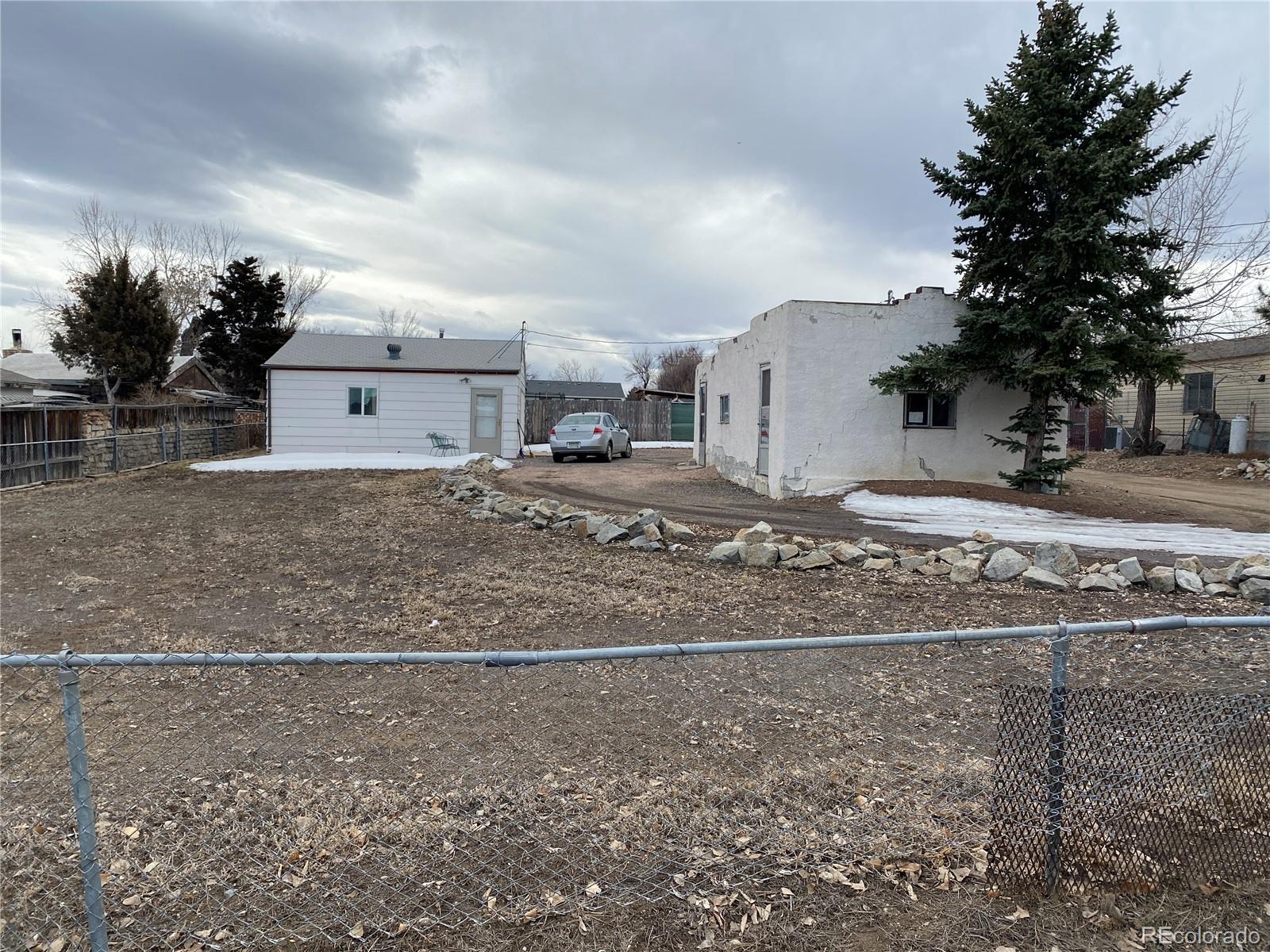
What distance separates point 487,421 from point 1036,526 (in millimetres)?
15947

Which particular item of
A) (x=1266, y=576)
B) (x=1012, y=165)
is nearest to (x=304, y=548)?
(x=1266, y=576)

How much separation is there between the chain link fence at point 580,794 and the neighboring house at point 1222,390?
2327 cm

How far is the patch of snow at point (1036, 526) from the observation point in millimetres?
8500

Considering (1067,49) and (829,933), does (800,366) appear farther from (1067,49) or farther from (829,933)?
(829,933)

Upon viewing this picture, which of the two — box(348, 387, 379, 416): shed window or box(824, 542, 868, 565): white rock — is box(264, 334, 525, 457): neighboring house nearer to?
box(348, 387, 379, 416): shed window

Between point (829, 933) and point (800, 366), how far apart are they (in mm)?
10497

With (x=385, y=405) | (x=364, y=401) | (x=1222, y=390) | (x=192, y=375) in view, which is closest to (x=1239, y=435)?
(x=1222, y=390)

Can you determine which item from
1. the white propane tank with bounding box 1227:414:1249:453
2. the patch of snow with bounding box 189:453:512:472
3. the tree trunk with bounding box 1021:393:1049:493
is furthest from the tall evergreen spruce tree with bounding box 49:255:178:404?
the white propane tank with bounding box 1227:414:1249:453

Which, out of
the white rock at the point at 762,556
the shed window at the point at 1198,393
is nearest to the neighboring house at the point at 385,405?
the white rock at the point at 762,556

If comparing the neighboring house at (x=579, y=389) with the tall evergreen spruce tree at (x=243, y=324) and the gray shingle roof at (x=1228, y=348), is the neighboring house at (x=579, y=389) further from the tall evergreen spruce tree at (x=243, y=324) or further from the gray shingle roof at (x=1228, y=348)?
the gray shingle roof at (x=1228, y=348)

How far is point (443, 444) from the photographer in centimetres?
2108

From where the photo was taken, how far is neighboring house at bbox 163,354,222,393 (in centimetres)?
3734

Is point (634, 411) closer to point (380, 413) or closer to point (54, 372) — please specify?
point (380, 413)

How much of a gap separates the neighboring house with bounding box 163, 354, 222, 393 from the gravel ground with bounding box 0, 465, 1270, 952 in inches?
1378
